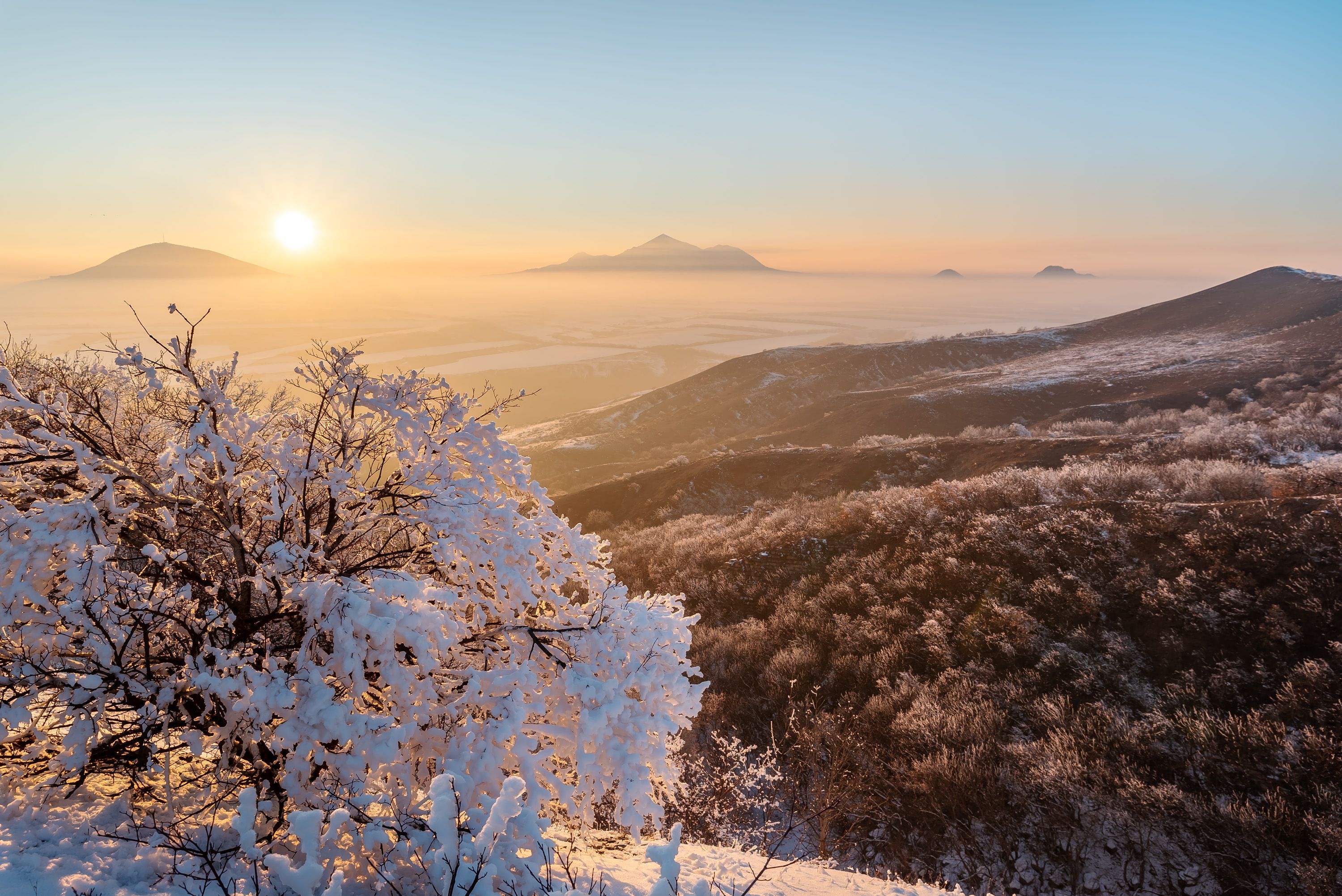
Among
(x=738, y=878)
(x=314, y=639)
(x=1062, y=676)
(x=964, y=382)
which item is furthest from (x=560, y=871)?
(x=964, y=382)

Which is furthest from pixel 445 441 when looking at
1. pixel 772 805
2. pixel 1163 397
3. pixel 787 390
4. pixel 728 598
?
pixel 787 390

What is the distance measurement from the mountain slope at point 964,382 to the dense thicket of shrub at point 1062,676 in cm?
2629

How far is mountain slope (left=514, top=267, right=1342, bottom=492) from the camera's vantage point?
41.8 m

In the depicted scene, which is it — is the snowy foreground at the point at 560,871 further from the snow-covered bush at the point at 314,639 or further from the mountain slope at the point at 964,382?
the mountain slope at the point at 964,382

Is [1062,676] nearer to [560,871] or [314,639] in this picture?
[560,871]

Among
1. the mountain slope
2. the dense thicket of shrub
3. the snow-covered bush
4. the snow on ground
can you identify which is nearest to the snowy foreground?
the snow on ground

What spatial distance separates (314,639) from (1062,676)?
11.2 meters

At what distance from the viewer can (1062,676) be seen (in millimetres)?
10469

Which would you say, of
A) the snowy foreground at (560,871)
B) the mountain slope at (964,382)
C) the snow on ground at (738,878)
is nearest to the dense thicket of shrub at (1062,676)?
the snow on ground at (738,878)

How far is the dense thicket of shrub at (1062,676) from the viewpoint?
760 cm

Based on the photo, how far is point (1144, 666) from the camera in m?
10.2

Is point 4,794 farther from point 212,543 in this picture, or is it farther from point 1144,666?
point 1144,666

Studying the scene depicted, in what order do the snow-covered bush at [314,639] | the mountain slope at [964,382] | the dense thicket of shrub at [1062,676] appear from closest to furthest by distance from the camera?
the snow-covered bush at [314,639] < the dense thicket of shrub at [1062,676] < the mountain slope at [964,382]

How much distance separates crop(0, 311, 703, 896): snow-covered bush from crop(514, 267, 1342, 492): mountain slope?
38997 millimetres
